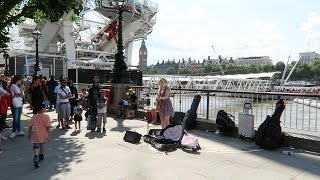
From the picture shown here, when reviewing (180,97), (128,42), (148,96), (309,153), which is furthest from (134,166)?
(128,42)

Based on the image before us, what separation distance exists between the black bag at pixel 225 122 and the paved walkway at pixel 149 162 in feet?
1.68

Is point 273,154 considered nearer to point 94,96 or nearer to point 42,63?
point 94,96

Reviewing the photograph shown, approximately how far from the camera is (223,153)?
7.75 meters

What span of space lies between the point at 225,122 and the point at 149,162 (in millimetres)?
3550

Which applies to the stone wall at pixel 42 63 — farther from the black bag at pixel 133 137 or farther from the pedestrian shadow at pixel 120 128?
the black bag at pixel 133 137

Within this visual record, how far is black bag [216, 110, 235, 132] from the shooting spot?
966 cm

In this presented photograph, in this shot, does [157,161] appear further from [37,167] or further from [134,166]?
[37,167]

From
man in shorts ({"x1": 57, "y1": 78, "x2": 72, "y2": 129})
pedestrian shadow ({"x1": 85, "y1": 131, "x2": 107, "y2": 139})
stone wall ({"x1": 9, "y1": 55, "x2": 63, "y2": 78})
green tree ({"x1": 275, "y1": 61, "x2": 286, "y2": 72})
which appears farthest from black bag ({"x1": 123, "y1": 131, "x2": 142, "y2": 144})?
green tree ({"x1": 275, "y1": 61, "x2": 286, "y2": 72})

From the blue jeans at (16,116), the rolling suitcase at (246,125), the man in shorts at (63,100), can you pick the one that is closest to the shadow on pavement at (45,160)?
the blue jeans at (16,116)

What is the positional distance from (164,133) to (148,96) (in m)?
8.41

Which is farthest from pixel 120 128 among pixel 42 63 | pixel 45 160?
pixel 42 63

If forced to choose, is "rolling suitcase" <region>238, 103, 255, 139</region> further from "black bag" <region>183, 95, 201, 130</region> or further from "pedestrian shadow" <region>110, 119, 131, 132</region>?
"pedestrian shadow" <region>110, 119, 131, 132</region>

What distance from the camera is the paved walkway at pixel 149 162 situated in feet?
20.0

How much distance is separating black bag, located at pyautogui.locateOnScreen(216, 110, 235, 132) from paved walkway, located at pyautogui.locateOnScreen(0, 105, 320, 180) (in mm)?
511
